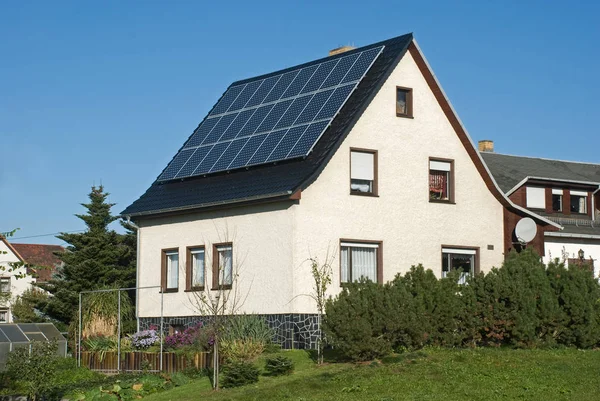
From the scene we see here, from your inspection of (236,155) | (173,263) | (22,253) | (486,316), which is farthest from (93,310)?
(22,253)

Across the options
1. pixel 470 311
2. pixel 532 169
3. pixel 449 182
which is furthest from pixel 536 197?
pixel 470 311

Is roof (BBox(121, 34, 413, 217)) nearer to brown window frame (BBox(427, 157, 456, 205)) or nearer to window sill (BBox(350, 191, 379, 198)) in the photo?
window sill (BBox(350, 191, 379, 198))

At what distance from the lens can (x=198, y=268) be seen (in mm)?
30984

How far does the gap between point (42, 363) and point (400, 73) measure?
1393 cm

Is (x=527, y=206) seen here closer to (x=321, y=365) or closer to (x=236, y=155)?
(x=236, y=155)

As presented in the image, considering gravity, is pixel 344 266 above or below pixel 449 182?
below

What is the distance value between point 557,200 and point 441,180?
11.8 metres

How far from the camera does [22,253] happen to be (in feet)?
267

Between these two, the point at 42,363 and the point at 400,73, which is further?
the point at 400,73

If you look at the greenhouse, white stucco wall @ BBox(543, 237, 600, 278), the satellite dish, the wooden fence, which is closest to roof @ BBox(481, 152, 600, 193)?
white stucco wall @ BBox(543, 237, 600, 278)

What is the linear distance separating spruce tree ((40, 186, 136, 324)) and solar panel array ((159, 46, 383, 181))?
33.8 ft

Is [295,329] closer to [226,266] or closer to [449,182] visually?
[226,266]

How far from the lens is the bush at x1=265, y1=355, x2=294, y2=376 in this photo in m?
22.5

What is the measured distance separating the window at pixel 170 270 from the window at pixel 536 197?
16.0 m
